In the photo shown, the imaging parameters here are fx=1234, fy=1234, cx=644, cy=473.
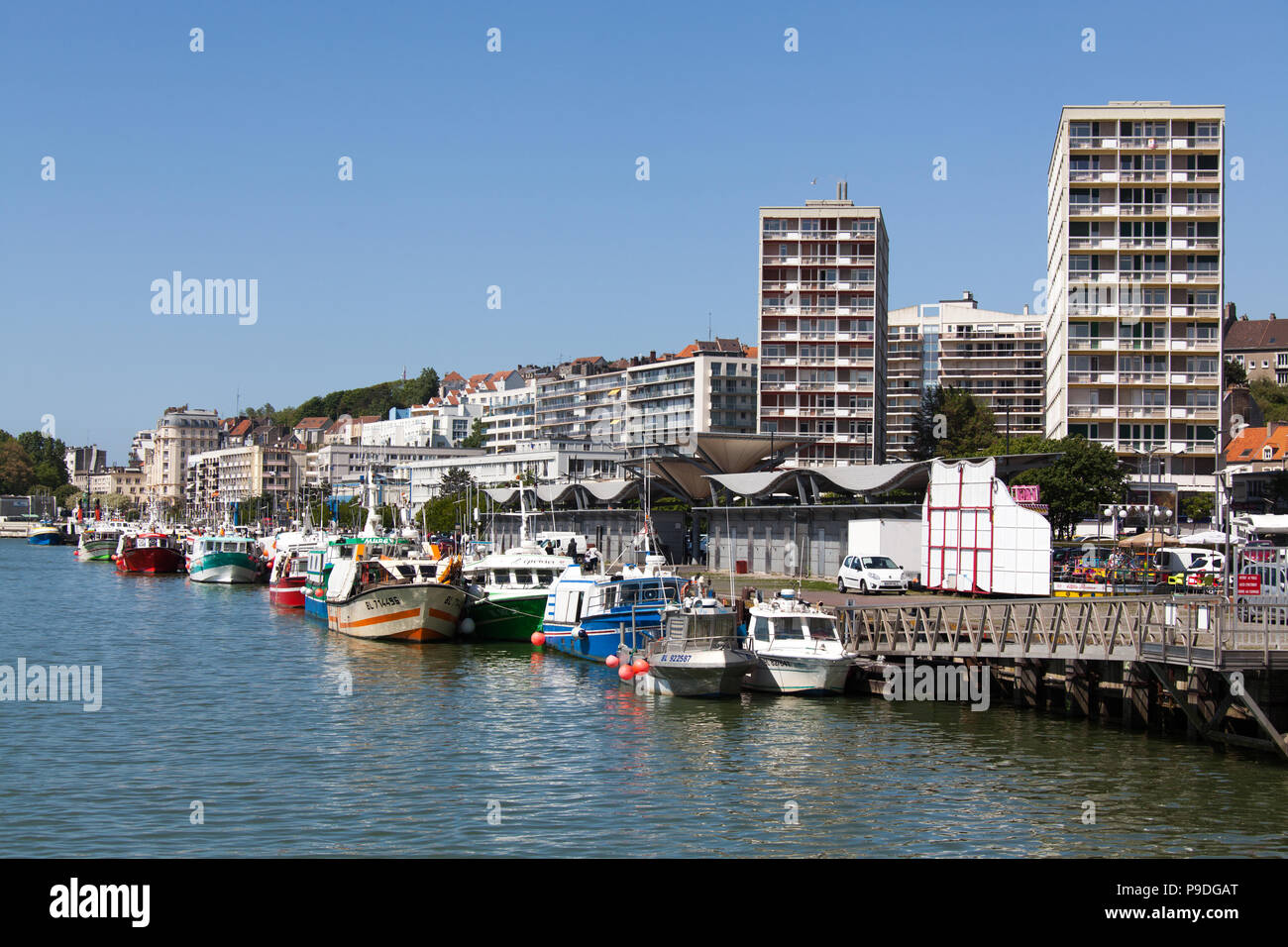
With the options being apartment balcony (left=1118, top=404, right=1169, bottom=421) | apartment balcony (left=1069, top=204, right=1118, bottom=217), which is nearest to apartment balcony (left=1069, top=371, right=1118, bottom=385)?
apartment balcony (left=1118, top=404, right=1169, bottom=421)

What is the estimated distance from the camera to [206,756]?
26.1 meters

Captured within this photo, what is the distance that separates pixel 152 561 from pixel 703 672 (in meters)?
84.7

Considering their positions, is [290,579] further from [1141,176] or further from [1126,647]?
[1141,176]

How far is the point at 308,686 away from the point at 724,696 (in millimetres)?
13195

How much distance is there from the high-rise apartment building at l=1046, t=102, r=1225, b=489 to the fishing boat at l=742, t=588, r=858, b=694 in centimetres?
6426

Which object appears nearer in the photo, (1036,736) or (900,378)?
(1036,736)

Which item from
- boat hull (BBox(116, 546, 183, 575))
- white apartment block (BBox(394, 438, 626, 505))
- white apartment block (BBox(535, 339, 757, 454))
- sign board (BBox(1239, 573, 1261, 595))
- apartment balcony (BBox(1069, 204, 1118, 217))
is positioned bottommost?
boat hull (BBox(116, 546, 183, 575))

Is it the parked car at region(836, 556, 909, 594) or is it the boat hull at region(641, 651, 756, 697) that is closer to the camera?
the boat hull at region(641, 651, 756, 697)

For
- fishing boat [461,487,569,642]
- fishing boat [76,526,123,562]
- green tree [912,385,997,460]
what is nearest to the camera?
fishing boat [461,487,569,642]

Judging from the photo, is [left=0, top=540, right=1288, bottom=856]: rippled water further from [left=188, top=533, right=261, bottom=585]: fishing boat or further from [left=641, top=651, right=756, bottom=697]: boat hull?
[left=188, top=533, right=261, bottom=585]: fishing boat

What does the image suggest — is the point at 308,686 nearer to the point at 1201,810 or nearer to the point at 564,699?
the point at 564,699

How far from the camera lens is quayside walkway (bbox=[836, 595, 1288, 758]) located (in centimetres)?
2428
